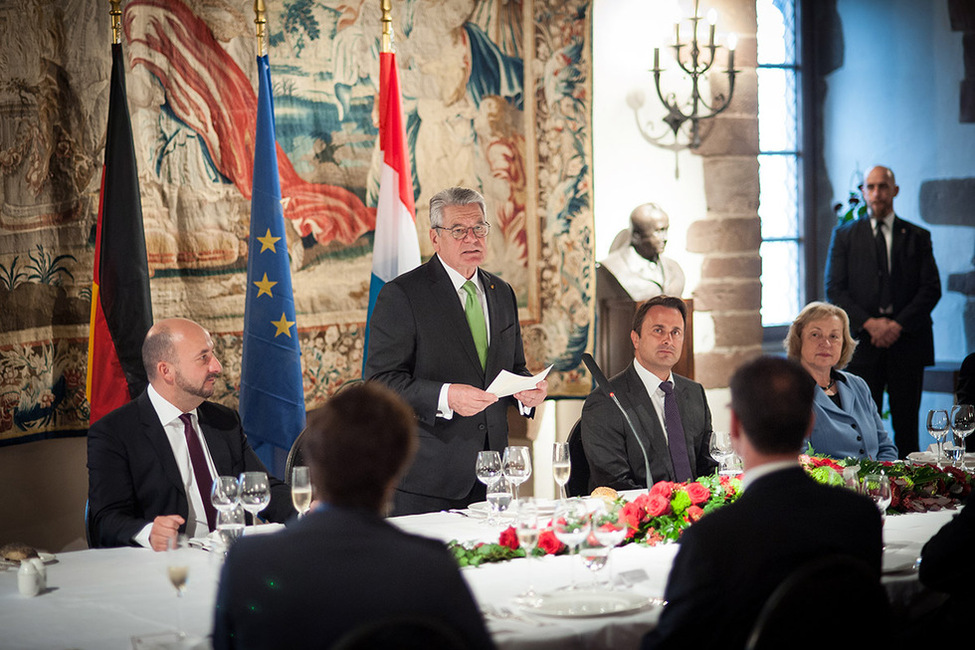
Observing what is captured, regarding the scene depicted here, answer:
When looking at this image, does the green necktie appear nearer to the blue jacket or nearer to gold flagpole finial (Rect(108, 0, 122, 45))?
the blue jacket

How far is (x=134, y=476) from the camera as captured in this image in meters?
3.15

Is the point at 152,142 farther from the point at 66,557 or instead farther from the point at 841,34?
the point at 841,34

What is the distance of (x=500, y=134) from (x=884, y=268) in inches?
99.3

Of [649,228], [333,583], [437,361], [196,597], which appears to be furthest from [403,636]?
[649,228]

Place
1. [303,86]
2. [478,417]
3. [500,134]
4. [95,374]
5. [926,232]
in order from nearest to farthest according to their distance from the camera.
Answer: [478,417]
[95,374]
[303,86]
[500,134]
[926,232]

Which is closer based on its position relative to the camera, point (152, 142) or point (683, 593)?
point (683, 593)

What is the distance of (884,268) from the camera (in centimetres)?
657

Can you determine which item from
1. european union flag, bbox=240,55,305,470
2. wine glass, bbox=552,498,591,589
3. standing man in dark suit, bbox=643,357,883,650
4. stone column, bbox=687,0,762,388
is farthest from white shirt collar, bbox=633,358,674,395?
stone column, bbox=687,0,762,388

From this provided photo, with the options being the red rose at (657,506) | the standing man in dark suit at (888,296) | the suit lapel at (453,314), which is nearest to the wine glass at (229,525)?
the red rose at (657,506)

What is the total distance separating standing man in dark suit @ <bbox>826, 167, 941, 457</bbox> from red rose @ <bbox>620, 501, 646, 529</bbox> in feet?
12.7

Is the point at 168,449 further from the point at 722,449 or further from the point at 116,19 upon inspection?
the point at 116,19

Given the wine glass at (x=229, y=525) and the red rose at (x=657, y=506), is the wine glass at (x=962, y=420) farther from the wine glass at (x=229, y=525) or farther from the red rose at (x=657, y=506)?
the wine glass at (x=229, y=525)

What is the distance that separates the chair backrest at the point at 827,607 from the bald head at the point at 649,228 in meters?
4.33

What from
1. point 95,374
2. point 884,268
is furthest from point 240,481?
point 884,268
